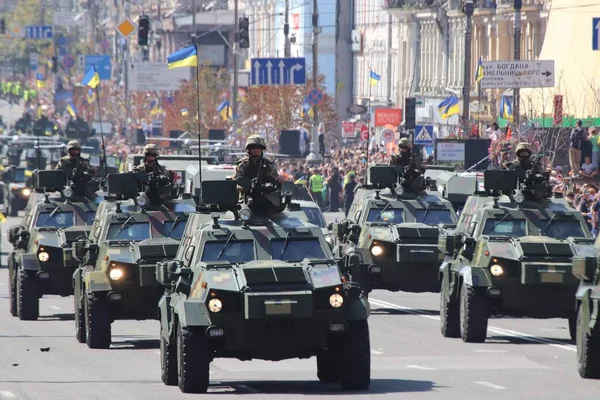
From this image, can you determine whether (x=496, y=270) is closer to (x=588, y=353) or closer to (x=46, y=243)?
(x=588, y=353)

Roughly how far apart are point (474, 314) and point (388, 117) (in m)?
39.0

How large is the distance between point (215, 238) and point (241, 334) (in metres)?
1.41

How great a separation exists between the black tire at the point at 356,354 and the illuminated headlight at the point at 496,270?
5.41m

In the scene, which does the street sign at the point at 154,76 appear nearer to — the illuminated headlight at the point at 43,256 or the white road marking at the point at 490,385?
the illuminated headlight at the point at 43,256

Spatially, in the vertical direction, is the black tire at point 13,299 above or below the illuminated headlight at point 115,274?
below

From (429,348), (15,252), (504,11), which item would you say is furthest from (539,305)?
(504,11)

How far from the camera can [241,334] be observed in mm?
17188

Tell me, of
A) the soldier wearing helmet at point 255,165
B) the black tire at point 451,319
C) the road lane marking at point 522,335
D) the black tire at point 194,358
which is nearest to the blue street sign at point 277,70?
the road lane marking at point 522,335

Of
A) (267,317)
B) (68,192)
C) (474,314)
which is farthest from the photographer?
(68,192)

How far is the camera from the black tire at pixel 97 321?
886 inches

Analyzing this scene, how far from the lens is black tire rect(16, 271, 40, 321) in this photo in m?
27.3

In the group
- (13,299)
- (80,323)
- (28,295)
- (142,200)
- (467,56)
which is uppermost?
(467,56)

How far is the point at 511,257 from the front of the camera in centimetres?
2250

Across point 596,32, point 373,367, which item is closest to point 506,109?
point 596,32
